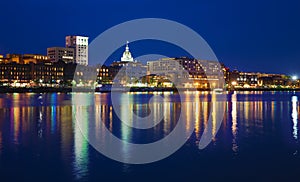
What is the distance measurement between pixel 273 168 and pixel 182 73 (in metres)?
135

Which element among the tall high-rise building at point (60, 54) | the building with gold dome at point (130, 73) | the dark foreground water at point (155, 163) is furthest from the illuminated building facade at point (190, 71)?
the dark foreground water at point (155, 163)

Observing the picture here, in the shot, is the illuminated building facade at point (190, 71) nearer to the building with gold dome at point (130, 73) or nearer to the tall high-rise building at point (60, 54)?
the building with gold dome at point (130, 73)

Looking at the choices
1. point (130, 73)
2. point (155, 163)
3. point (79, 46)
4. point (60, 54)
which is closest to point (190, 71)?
point (130, 73)

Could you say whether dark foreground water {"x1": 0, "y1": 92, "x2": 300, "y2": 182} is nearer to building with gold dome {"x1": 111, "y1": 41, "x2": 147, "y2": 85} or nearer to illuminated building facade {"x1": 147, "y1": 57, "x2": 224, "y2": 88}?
building with gold dome {"x1": 111, "y1": 41, "x2": 147, "y2": 85}

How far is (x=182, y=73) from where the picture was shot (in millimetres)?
142625

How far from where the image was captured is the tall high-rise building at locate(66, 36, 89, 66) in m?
170

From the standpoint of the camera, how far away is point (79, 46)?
561ft

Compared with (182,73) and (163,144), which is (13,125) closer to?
(163,144)

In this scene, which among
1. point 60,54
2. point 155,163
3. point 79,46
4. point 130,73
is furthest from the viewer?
point 79,46

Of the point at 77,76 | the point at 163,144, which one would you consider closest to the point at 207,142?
the point at 163,144

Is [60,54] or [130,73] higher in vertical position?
[60,54]

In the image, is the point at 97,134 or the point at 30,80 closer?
the point at 97,134

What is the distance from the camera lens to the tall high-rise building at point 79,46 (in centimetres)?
16956

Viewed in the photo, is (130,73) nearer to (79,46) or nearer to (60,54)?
(60,54)
